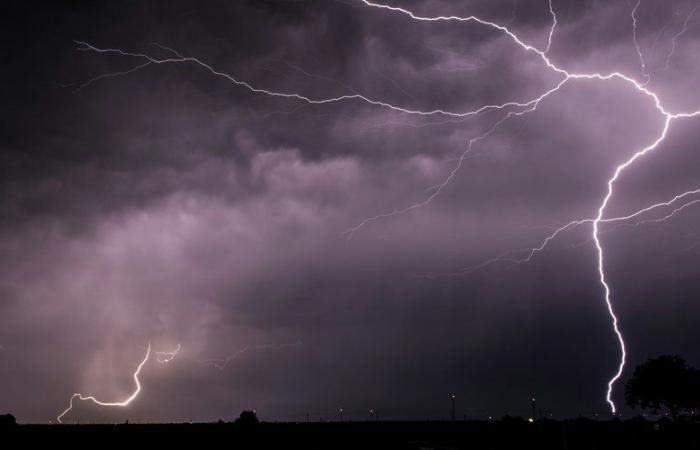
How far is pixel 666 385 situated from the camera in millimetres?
54438

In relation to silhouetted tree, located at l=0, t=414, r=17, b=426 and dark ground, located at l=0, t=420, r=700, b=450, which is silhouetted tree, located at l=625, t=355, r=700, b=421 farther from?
silhouetted tree, located at l=0, t=414, r=17, b=426

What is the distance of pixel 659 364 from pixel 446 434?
33427mm

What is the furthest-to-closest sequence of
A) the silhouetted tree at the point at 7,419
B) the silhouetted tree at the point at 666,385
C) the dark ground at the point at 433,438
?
the silhouetted tree at the point at 666,385, the silhouetted tree at the point at 7,419, the dark ground at the point at 433,438

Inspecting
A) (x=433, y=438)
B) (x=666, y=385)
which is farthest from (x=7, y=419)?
(x=666, y=385)

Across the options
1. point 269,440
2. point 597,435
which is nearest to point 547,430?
point 597,435

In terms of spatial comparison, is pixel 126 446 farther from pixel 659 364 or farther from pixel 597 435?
pixel 659 364

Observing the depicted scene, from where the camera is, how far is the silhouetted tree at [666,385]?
53.5m

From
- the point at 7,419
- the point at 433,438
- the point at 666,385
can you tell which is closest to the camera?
the point at 433,438

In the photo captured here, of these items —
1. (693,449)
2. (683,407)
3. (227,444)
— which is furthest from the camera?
(683,407)

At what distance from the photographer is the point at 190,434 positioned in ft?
98.7

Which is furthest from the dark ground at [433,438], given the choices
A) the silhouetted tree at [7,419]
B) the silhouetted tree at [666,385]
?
the silhouetted tree at [666,385]

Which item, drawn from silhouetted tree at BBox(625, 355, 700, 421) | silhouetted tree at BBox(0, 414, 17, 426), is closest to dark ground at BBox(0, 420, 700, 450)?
silhouetted tree at BBox(0, 414, 17, 426)

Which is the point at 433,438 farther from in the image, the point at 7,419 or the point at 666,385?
the point at 666,385

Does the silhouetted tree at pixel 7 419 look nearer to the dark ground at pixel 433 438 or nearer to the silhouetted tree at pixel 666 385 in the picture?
the dark ground at pixel 433 438
